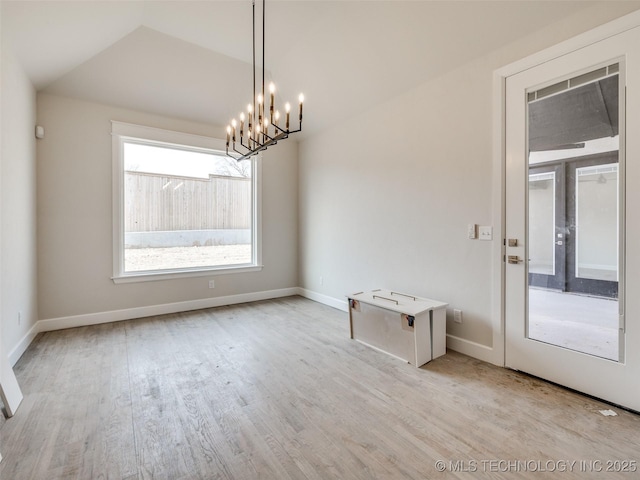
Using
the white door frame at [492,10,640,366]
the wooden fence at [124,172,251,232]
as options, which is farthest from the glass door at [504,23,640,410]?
the wooden fence at [124,172,251,232]

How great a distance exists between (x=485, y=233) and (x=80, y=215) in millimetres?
4433

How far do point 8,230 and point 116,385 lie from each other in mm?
1601

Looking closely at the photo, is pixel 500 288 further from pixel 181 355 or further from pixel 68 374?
pixel 68 374

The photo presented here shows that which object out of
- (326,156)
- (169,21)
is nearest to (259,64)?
(169,21)

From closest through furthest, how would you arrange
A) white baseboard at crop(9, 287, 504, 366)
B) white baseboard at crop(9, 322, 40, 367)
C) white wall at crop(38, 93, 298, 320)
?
1. white baseboard at crop(9, 322, 40, 367)
2. white baseboard at crop(9, 287, 504, 366)
3. white wall at crop(38, 93, 298, 320)

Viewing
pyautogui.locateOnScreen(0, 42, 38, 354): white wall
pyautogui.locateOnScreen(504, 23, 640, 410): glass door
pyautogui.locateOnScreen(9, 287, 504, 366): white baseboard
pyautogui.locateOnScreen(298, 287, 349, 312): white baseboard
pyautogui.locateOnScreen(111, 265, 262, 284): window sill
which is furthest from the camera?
pyautogui.locateOnScreen(298, 287, 349, 312): white baseboard

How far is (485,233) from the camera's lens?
8.72 ft

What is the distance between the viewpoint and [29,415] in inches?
75.1

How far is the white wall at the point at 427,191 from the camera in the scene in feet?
8.67

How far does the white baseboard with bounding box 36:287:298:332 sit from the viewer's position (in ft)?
11.5

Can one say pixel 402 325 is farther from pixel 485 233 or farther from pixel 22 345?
pixel 22 345

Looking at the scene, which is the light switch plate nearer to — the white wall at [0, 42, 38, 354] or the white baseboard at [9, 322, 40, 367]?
the white wall at [0, 42, 38, 354]

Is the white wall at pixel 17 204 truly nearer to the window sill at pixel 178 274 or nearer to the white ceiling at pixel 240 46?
the white ceiling at pixel 240 46

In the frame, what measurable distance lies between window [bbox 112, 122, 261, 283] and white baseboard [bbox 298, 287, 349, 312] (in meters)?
0.92
